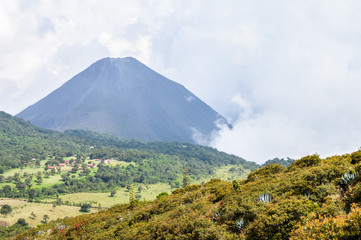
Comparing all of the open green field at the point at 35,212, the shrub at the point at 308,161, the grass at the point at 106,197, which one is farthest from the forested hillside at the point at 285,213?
the grass at the point at 106,197

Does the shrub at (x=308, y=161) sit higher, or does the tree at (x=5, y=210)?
the shrub at (x=308, y=161)

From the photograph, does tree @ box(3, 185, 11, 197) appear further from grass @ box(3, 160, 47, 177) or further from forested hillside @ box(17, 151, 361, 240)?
forested hillside @ box(17, 151, 361, 240)

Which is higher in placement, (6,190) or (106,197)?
(6,190)

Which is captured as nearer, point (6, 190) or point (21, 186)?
point (6, 190)

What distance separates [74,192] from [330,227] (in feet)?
467

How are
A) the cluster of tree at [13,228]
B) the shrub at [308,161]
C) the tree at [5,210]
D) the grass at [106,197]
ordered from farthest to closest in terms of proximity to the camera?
the grass at [106,197]
the tree at [5,210]
the cluster of tree at [13,228]
the shrub at [308,161]

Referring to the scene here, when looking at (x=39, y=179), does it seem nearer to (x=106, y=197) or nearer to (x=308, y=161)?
(x=106, y=197)

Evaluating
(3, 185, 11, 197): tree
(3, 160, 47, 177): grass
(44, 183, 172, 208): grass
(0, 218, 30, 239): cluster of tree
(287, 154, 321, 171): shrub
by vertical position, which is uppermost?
(3, 160, 47, 177): grass

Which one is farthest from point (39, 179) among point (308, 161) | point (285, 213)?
point (285, 213)

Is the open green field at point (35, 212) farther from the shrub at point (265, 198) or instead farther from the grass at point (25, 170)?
the shrub at point (265, 198)

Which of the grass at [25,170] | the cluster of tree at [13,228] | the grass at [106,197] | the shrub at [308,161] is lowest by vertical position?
the cluster of tree at [13,228]

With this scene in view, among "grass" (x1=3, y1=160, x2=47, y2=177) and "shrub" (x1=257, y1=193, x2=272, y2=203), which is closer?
"shrub" (x1=257, y1=193, x2=272, y2=203)

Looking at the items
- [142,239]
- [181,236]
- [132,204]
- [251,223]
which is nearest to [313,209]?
[251,223]

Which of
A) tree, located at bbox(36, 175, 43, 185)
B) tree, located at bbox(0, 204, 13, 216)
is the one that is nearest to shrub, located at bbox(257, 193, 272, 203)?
tree, located at bbox(0, 204, 13, 216)
